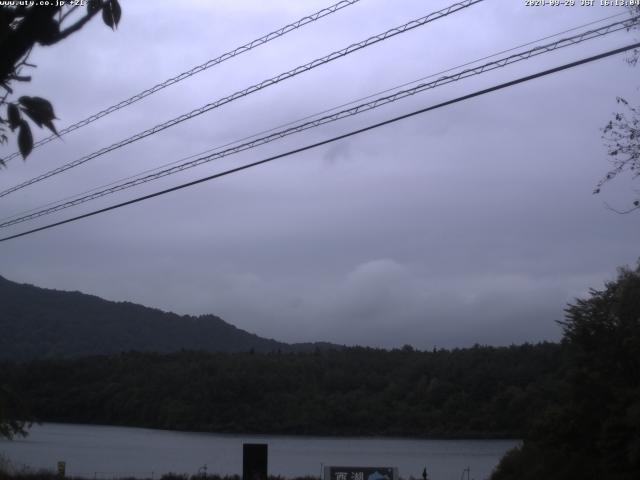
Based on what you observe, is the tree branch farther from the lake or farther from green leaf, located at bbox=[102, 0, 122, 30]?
the lake

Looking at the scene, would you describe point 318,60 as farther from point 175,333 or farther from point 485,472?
point 175,333

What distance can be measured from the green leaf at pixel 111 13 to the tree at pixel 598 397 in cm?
1972

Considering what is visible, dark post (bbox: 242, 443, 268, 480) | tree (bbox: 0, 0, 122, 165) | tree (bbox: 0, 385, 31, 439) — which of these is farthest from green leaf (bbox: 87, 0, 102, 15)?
dark post (bbox: 242, 443, 268, 480)

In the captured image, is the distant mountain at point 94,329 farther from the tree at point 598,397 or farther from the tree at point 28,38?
the tree at point 28,38

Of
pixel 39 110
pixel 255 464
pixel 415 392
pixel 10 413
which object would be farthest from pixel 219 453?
pixel 39 110

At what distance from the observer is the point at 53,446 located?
156ft

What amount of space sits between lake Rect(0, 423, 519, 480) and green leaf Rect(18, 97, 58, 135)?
109 feet

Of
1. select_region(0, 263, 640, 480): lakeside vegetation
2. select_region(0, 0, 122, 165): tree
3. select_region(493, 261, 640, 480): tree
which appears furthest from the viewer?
select_region(0, 263, 640, 480): lakeside vegetation

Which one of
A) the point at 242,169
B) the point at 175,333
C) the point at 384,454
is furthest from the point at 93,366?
the point at 175,333

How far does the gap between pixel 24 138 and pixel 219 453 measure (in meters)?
43.5

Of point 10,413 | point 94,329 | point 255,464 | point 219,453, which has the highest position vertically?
point 94,329

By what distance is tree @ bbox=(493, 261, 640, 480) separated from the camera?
22.1 meters

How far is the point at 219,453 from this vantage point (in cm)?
4553

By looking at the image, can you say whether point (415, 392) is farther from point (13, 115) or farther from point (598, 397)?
point (13, 115)
